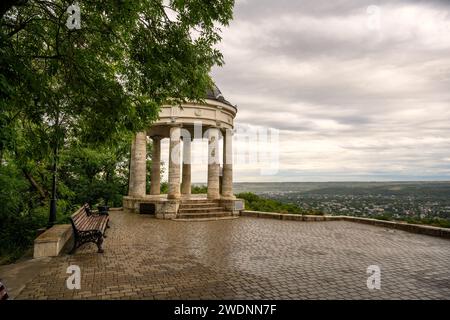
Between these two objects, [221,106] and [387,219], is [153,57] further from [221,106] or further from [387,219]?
[387,219]

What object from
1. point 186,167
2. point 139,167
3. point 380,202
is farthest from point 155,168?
point 380,202

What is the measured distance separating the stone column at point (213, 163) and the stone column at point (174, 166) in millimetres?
2083

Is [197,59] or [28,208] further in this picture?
[28,208]

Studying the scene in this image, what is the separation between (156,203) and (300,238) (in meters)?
9.02

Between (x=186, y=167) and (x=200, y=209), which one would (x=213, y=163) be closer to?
(x=200, y=209)

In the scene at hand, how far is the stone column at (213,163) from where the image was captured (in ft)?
59.8

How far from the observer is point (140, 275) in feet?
20.3

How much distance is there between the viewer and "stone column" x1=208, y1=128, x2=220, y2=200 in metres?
18.2

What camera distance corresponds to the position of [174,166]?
17.7m

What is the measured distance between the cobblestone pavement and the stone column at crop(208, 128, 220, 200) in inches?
265
